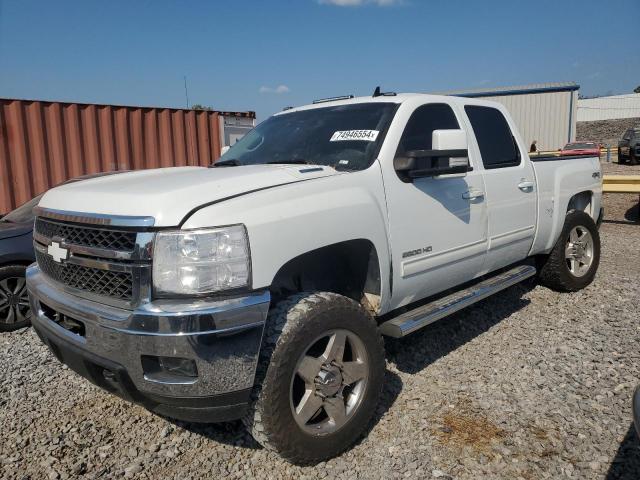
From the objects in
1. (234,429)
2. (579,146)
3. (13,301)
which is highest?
(579,146)

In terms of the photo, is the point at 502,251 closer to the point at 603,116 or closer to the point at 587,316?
the point at 587,316

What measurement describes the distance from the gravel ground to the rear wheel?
42 cm

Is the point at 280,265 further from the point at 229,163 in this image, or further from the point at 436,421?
the point at 229,163

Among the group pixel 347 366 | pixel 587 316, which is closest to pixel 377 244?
pixel 347 366

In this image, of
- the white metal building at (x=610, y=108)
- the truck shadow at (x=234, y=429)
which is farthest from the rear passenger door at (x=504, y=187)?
the white metal building at (x=610, y=108)

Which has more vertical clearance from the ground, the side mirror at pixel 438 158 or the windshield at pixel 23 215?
the side mirror at pixel 438 158

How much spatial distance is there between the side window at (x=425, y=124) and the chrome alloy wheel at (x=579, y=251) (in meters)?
2.24

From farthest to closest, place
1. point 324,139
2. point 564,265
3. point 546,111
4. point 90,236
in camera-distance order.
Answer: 1. point 546,111
2. point 564,265
3. point 324,139
4. point 90,236

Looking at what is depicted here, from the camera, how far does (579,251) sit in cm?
519

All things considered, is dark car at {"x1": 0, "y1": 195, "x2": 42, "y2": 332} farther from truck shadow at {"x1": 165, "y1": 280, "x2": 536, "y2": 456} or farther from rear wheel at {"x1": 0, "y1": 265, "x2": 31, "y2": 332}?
truck shadow at {"x1": 165, "y1": 280, "x2": 536, "y2": 456}

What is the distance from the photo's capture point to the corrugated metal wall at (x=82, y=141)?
8219mm

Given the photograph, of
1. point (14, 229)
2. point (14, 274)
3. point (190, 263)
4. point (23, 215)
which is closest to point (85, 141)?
point (23, 215)

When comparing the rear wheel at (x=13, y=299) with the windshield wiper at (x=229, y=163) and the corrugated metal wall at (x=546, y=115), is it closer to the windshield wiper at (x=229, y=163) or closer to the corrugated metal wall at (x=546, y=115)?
the windshield wiper at (x=229, y=163)

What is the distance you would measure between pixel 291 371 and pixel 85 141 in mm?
8069
